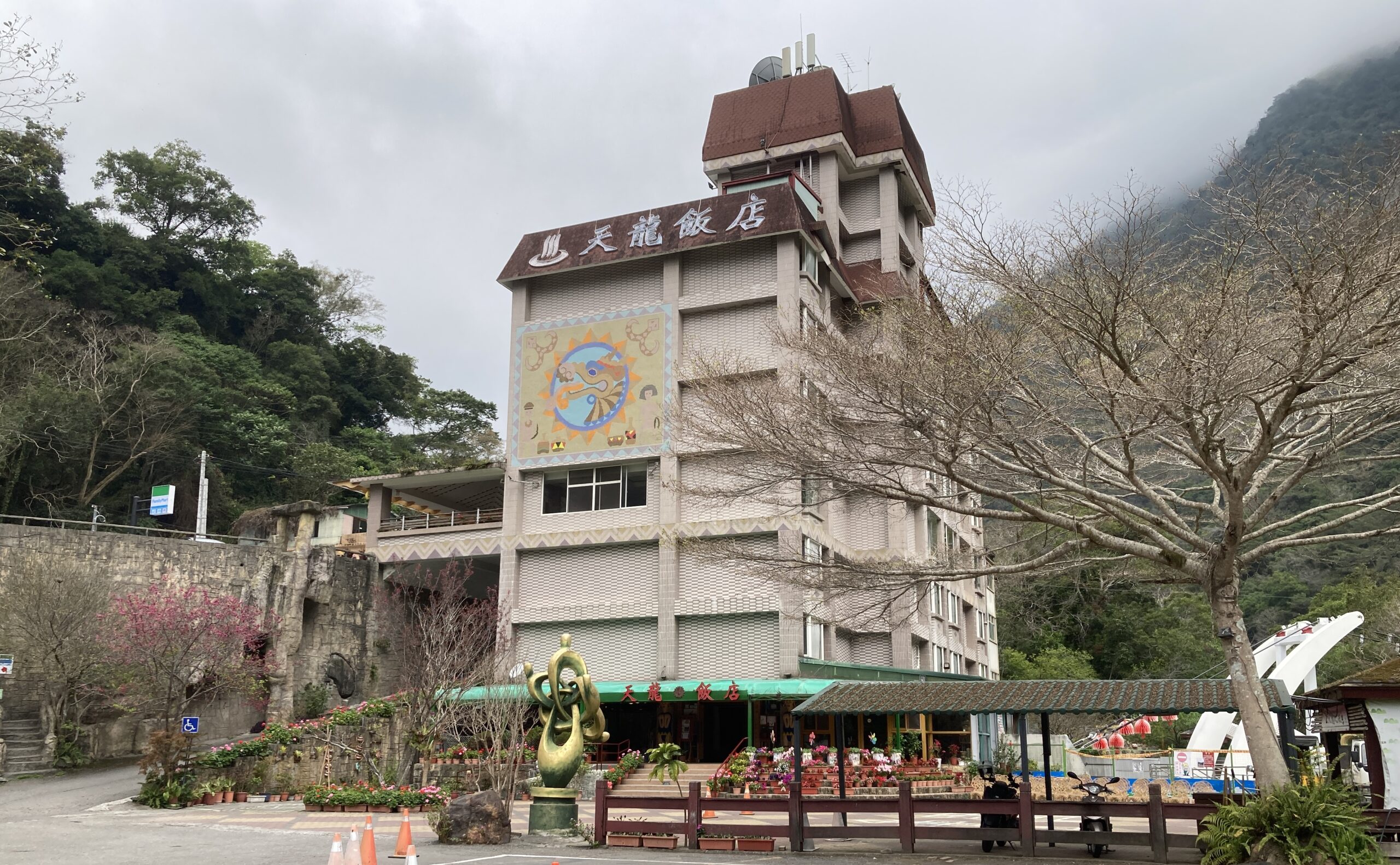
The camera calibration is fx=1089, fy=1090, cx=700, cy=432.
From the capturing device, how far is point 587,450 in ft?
107

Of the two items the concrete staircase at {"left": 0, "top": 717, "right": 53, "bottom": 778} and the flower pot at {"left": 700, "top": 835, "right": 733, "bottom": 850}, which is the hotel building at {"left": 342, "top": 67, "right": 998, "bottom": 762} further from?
the flower pot at {"left": 700, "top": 835, "right": 733, "bottom": 850}

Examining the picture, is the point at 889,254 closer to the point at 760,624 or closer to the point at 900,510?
the point at 900,510

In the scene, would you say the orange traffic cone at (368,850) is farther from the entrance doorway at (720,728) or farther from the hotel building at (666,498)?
the entrance doorway at (720,728)

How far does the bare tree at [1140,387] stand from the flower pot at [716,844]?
3.74m

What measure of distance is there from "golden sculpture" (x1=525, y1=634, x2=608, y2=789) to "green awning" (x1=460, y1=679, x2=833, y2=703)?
938cm

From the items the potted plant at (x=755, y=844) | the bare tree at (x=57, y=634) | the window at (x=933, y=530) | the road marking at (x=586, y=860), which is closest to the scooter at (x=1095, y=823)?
the potted plant at (x=755, y=844)

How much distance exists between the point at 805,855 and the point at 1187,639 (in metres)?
41.9

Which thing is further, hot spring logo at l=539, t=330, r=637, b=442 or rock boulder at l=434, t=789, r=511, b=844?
hot spring logo at l=539, t=330, r=637, b=442

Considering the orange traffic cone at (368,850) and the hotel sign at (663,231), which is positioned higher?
the hotel sign at (663,231)

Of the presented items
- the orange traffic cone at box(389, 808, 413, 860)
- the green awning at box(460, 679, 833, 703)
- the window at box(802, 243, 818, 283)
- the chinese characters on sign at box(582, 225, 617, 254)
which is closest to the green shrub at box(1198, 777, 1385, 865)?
the orange traffic cone at box(389, 808, 413, 860)

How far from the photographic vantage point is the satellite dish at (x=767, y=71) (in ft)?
143

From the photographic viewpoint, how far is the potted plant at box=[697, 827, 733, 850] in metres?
15.2

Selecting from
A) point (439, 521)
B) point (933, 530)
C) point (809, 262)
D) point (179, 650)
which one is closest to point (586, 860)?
point (179, 650)

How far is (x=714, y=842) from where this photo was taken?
1520cm
